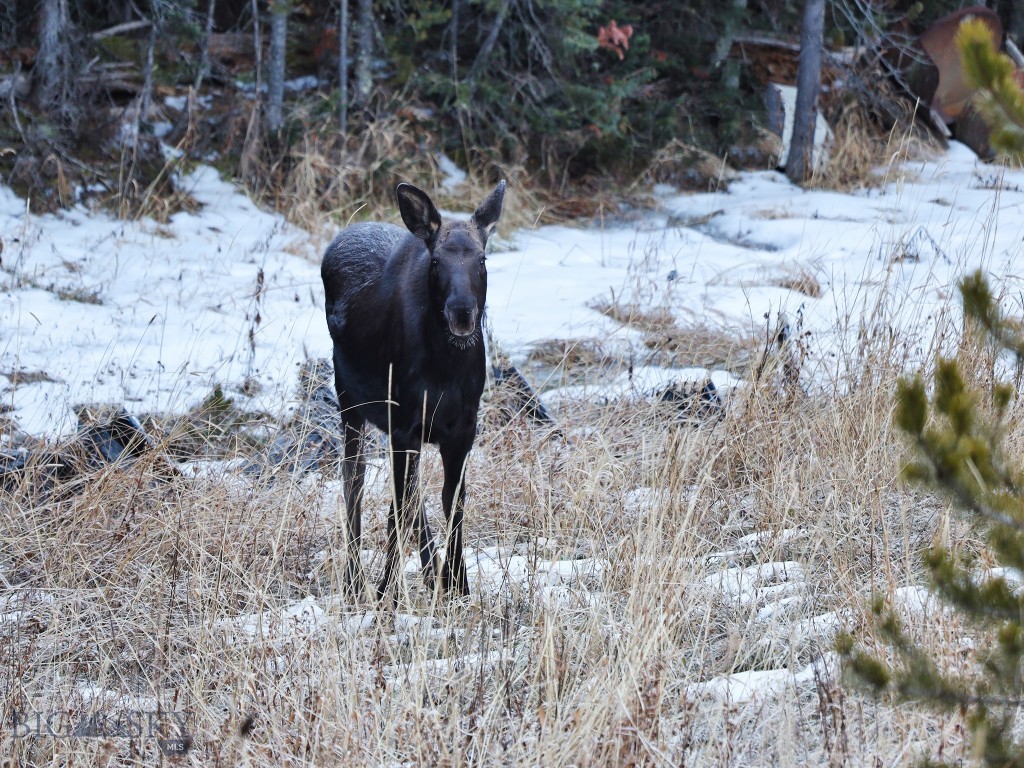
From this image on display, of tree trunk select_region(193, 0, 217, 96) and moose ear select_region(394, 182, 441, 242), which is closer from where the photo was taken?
moose ear select_region(394, 182, 441, 242)

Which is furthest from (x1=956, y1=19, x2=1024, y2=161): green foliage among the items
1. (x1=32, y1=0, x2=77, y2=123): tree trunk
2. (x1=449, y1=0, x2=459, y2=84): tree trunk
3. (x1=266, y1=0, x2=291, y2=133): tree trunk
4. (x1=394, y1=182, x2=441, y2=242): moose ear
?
(x1=449, y1=0, x2=459, y2=84): tree trunk

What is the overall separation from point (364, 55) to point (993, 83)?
349 inches

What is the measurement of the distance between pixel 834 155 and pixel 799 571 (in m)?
8.96

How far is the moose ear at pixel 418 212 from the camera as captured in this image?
151 inches

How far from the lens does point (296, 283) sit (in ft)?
26.6

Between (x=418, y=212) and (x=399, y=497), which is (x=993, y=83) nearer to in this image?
(x=418, y=212)

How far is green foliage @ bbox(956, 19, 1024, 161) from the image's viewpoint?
2.33 metres

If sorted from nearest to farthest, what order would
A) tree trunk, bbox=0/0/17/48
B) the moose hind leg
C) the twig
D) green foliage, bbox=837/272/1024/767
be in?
1. green foliage, bbox=837/272/1024/767
2. the moose hind leg
3. tree trunk, bbox=0/0/17/48
4. the twig

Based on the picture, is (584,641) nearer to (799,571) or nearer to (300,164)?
(799,571)

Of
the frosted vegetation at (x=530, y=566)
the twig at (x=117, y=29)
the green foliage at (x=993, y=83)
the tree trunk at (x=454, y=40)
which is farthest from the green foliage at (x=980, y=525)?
the twig at (x=117, y=29)

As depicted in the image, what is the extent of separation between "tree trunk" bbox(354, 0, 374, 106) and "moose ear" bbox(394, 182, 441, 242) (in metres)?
6.95

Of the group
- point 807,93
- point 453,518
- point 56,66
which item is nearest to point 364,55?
point 56,66

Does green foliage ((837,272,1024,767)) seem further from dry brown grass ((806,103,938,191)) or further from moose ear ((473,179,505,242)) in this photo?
dry brown grass ((806,103,938,191))

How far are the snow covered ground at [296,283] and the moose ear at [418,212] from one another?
147 cm
